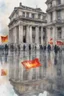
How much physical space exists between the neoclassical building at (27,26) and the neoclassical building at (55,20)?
10 cm

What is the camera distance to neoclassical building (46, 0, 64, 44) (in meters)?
2.91

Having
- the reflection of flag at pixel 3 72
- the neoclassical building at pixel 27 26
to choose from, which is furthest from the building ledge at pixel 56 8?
the reflection of flag at pixel 3 72

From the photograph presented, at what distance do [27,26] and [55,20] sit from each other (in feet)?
1.42

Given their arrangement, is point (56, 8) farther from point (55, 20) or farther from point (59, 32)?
point (59, 32)

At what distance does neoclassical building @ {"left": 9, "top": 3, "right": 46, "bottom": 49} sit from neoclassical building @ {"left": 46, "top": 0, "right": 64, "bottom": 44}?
0.10 meters

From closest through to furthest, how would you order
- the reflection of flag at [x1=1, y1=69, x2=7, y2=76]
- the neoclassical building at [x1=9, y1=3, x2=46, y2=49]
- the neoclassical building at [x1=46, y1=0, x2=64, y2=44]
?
the reflection of flag at [x1=1, y1=69, x2=7, y2=76]
the neoclassical building at [x1=9, y1=3, x2=46, y2=49]
the neoclassical building at [x1=46, y1=0, x2=64, y2=44]

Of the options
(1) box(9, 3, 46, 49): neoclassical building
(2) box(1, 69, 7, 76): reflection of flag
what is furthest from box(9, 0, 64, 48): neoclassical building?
(2) box(1, 69, 7, 76): reflection of flag

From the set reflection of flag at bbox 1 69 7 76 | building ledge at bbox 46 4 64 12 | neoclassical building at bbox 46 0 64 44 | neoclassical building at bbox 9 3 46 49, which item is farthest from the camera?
building ledge at bbox 46 4 64 12

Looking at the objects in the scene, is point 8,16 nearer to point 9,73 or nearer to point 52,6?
point 52,6

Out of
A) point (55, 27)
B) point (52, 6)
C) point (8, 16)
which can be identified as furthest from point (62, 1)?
point (8, 16)

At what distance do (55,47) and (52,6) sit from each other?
0.56 m

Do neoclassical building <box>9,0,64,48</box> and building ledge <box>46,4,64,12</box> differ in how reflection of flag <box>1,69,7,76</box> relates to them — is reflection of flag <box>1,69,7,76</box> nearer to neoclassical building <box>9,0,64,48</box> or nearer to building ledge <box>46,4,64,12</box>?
neoclassical building <box>9,0,64,48</box>

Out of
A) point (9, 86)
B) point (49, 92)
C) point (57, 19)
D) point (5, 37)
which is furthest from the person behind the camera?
point (57, 19)

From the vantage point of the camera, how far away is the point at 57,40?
2908 millimetres
